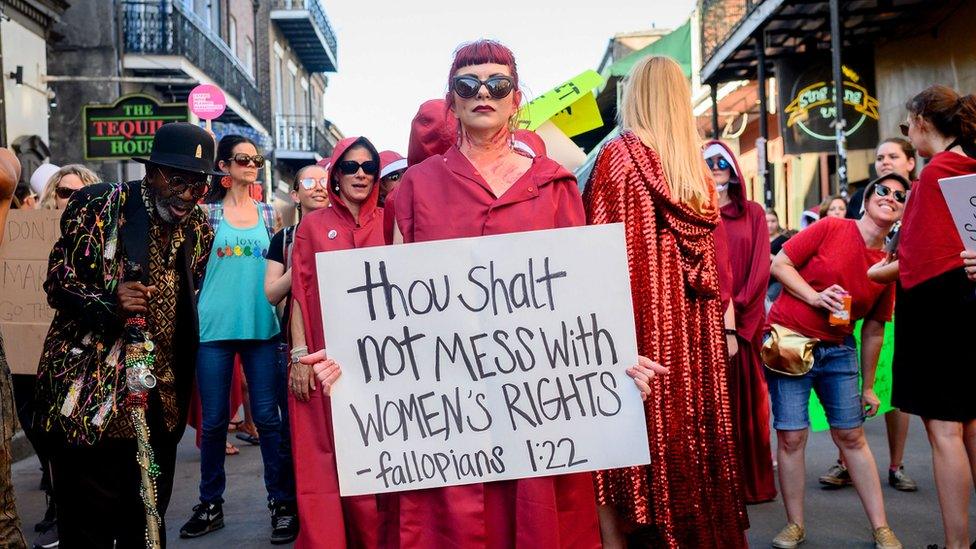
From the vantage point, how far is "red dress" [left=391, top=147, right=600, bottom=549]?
9.76 ft

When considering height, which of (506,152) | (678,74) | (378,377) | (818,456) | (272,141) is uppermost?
(272,141)

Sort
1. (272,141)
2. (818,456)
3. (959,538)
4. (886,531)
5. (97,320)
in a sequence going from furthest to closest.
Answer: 1. (272,141)
2. (818,456)
3. (886,531)
4. (959,538)
5. (97,320)

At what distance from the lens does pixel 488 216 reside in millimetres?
3105

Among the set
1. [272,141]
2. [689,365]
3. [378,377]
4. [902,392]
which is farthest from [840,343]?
[272,141]

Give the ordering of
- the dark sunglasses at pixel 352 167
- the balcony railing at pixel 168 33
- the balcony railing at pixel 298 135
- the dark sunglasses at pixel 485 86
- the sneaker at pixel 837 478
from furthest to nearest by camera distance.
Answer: the balcony railing at pixel 298 135
the balcony railing at pixel 168 33
the sneaker at pixel 837 478
the dark sunglasses at pixel 352 167
the dark sunglasses at pixel 485 86

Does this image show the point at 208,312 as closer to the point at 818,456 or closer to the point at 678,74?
the point at 678,74

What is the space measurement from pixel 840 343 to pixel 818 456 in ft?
8.46

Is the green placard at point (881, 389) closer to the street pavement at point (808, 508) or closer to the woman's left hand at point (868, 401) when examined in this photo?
the street pavement at point (808, 508)

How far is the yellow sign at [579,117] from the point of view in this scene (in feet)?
21.0

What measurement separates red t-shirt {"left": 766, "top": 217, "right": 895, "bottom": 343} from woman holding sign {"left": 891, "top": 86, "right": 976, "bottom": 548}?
19.7 inches

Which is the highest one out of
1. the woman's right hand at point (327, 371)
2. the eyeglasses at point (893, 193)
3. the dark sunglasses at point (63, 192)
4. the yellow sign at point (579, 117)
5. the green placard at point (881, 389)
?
the yellow sign at point (579, 117)

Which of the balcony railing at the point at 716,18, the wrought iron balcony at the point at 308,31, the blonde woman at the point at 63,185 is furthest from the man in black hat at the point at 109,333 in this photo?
the wrought iron balcony at the point at 308,31

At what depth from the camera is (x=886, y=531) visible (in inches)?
186

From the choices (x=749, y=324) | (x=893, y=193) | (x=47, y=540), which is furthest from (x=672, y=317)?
(x=47, y=540)
